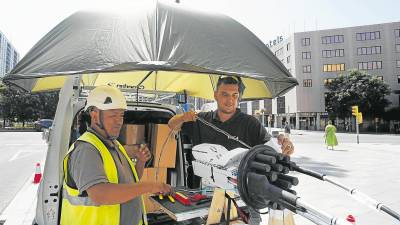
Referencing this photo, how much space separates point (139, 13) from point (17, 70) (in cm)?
94

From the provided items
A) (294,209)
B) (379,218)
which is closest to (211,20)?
(294,209)

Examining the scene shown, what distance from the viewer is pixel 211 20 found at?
2396 millimetres

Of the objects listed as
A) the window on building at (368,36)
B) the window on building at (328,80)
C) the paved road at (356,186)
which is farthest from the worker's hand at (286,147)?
the window on building at (368,36)

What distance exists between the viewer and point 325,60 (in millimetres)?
55594

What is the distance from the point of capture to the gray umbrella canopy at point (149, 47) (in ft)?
5.93

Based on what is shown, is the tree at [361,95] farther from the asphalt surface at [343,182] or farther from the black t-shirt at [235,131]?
the black t-shirt at [235,131]

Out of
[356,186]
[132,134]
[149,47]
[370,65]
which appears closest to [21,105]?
[356,186]

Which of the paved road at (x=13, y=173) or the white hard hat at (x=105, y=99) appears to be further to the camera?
the paved road at (x=13, y=173)

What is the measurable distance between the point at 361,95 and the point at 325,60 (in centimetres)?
1228

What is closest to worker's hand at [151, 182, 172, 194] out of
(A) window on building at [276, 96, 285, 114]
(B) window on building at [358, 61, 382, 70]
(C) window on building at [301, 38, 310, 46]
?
(C) window on building at [301, 38, 310, 46]

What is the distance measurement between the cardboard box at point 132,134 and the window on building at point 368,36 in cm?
6125

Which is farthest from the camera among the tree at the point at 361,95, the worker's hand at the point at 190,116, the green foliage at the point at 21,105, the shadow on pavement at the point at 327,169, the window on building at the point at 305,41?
the window on building at the point at 305,41

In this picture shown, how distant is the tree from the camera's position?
45.9 meters

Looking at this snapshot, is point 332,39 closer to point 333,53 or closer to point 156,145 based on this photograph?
point 333,53
